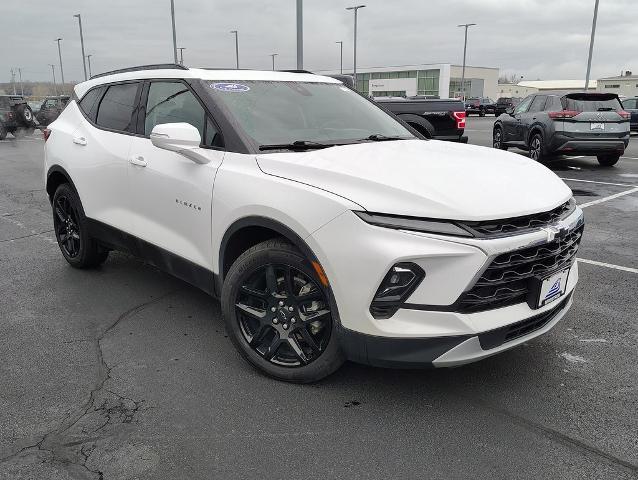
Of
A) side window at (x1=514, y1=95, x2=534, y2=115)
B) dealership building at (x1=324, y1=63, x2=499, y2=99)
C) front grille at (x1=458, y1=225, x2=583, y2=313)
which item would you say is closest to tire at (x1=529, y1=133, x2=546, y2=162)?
side window at (x1=514, y1=95, x2=534, y2=115)

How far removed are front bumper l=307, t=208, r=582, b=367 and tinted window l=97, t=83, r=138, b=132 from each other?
2372 mm

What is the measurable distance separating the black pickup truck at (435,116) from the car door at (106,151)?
7420mm

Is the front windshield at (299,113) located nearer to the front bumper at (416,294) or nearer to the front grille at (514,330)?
the front bumper at (416,294)

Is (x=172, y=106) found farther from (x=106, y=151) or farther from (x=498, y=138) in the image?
(x=498, y=138)

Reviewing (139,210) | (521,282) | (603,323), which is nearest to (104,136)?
(139,210)

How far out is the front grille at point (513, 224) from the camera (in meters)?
2.59

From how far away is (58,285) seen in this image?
16.2 feet

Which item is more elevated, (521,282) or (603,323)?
(521,282)

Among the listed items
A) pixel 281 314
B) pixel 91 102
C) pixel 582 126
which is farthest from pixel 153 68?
pixel 582 126

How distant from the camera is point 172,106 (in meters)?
3.96

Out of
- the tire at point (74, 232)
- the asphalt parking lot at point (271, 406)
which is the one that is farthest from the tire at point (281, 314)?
the tire at point (74, 232)

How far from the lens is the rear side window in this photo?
12258 millimetres

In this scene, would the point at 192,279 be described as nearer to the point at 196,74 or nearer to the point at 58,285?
the point at 196,74

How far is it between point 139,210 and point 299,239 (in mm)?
1723
